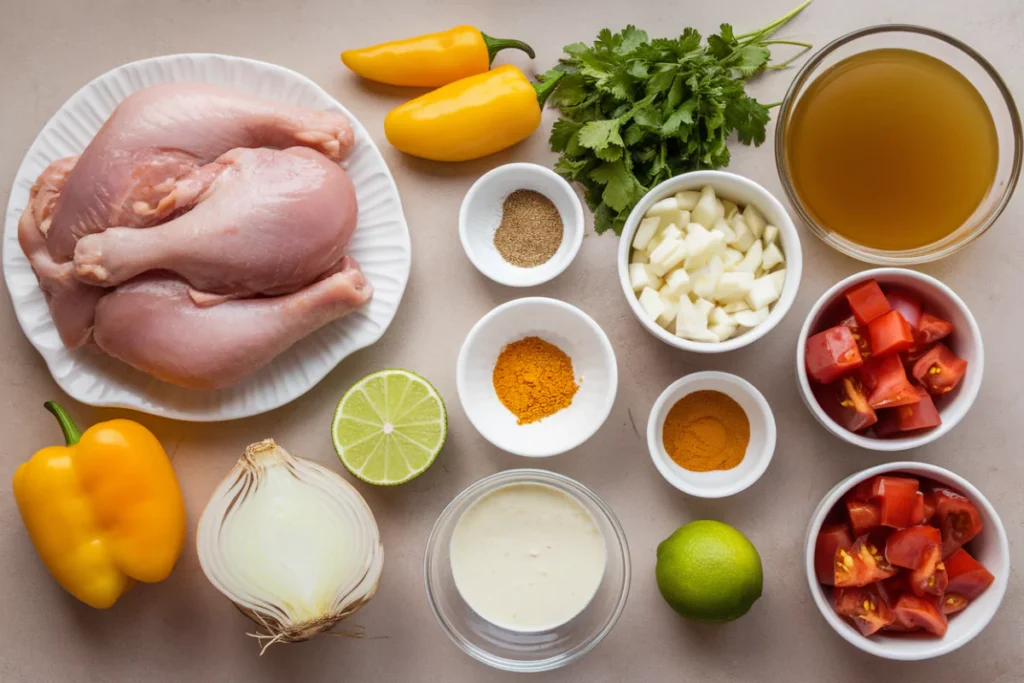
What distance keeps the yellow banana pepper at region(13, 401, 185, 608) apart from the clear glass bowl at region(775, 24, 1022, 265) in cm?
152

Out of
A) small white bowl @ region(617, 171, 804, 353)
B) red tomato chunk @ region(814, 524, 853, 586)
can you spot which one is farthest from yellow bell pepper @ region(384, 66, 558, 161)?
red tomato chunk @ region(814, 524, 853, 586)

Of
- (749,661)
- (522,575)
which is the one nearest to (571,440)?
(522,575)

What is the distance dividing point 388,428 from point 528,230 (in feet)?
1.84

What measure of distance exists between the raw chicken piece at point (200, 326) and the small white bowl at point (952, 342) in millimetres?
1003

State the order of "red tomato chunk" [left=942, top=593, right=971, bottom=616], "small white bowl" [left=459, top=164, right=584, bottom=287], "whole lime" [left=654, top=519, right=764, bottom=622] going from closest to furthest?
"whole lime" [left=654, top=519, right=764, bottom=622]
"red tomato chunk" [left=942, top=593, right=971, bottom=616]
"small white bowl" [left=459, top=164, right=584, bottom=287]

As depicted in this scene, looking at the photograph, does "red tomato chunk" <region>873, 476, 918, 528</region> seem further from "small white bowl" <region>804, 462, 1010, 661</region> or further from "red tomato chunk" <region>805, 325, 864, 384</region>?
"red tomato chunk" <region>805, 325, 864, 384</region>

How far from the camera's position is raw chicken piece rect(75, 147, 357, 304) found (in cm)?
159

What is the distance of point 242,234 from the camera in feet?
5.23

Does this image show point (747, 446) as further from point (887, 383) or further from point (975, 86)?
point (975, 86)

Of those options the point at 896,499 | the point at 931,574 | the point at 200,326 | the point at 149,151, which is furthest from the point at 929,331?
the point at 149,151

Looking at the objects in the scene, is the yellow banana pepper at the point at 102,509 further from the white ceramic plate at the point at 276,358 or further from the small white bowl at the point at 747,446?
the small white bowl at the point at 747,446

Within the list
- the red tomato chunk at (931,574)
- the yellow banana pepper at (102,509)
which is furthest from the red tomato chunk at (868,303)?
the yellow banana pepper at (102,509)

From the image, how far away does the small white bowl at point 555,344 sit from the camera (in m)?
1.70

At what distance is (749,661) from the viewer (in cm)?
180
